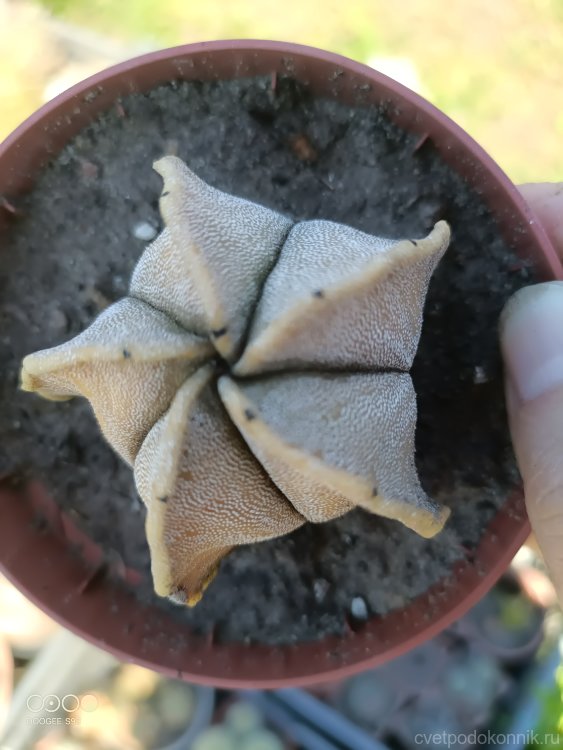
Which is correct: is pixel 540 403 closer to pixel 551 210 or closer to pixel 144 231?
pixel 551 210

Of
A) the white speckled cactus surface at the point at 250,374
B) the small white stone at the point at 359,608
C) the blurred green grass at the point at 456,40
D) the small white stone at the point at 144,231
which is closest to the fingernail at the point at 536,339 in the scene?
the white speckled cactus surface at the point at 250,374

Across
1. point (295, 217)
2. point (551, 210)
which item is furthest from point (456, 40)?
point (295, 217)

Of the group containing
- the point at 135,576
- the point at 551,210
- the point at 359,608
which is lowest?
the point at 359,608

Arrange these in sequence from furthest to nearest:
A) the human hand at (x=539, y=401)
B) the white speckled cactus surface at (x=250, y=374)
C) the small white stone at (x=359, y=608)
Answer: the small white stone at (x=359, y=608) < the human hand at (x=539, y=401) < the white speckled cactus surface at (x=250, y=374)

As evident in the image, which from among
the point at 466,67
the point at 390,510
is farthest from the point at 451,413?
the point at 466,67

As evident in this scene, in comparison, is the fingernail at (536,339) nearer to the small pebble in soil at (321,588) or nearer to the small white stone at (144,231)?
the small pebble in soil at (321,588)

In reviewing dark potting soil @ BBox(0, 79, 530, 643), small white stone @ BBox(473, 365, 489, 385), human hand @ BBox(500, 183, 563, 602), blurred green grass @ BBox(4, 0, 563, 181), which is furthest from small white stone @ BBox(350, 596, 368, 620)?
blurred green grass @ BBox(4, 0, 563, 181)

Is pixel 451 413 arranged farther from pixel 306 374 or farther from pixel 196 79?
pixel 196 79
